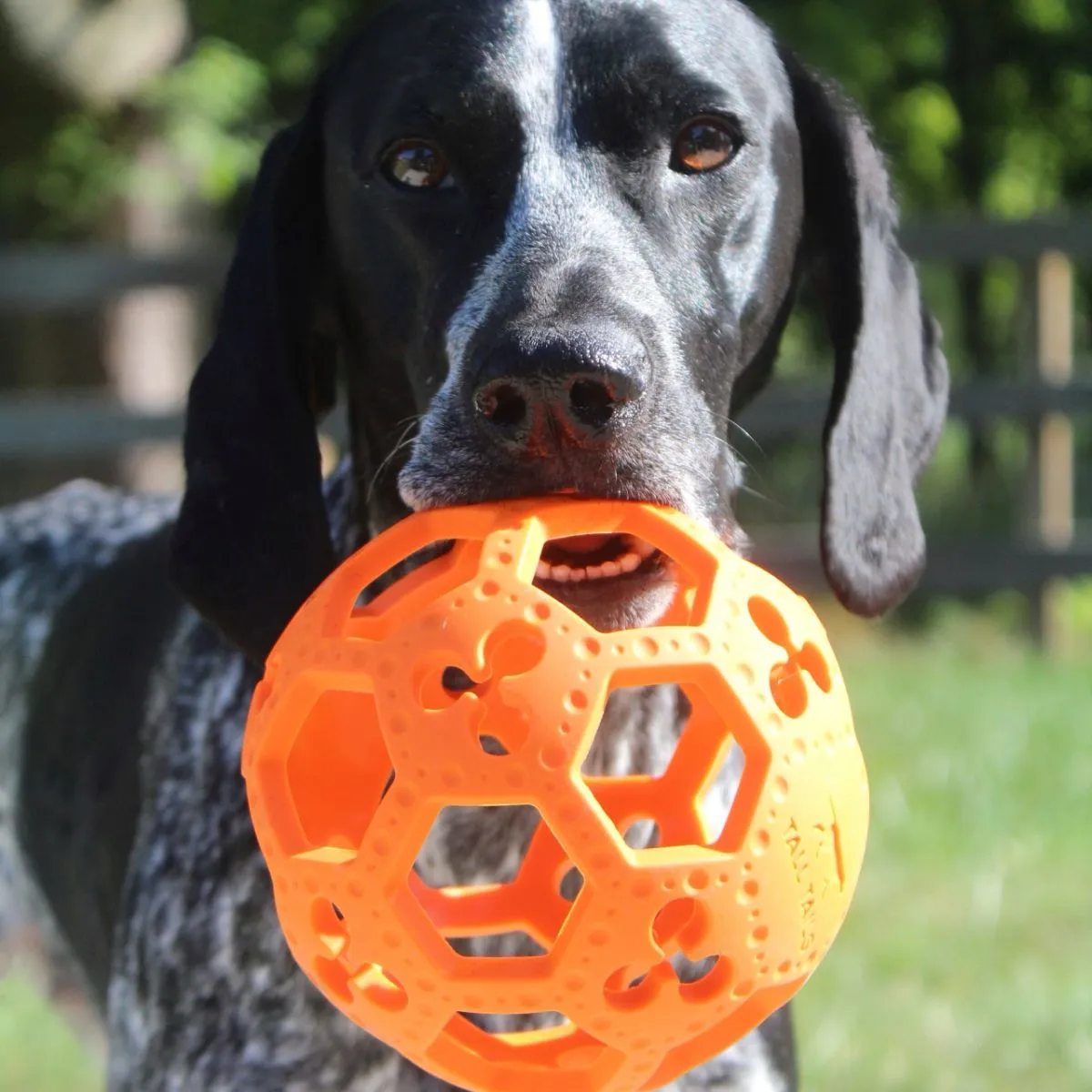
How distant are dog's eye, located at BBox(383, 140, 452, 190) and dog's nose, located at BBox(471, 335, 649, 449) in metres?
0.48

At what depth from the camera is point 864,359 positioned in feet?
7.75

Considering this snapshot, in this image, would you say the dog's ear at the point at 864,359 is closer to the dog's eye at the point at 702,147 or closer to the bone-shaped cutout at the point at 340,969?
the dog's eye at the point at 702,147

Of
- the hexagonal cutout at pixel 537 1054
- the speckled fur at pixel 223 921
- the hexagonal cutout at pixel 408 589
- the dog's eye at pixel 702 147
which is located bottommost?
the speckled fur at pixel 223 921

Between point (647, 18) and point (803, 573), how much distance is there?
4.89m

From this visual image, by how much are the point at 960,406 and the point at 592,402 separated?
5553 millimetres

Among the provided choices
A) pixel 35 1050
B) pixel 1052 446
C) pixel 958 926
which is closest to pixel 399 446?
pixel 35 1050

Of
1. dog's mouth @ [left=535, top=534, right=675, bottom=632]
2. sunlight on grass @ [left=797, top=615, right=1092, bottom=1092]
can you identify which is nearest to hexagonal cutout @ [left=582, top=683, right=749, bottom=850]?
dog's mouth @ [left=535, top=534, right=675, bottom=632]

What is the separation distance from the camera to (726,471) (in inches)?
81.8

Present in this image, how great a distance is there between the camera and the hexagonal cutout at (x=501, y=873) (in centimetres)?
176

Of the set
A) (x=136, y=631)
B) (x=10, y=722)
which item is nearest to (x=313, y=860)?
(x=136, y=631)

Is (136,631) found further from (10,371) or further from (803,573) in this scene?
(10,371)

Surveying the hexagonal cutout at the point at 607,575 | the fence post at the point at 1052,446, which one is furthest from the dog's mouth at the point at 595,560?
the fence post at the point at 1052,446

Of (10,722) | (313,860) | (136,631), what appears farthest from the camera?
(10,722)

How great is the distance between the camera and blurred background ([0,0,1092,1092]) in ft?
11.3
